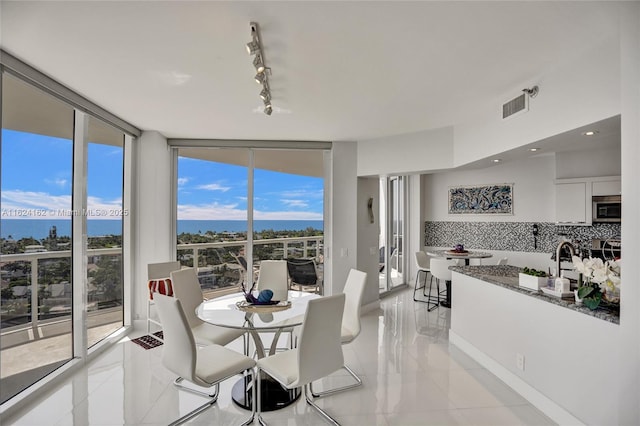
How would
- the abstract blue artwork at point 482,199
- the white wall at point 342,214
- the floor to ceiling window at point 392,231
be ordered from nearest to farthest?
the white wall at point 342,214
the abstract blue artwork at point 482,199
the floor to ceiling window at point 392,231

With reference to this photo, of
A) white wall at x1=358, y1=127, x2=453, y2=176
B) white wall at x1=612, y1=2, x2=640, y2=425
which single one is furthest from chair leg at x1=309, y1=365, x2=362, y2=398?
white wall at x1=358, y1=127, x2=453, y2=176

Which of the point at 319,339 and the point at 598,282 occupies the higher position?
the point at 598,282

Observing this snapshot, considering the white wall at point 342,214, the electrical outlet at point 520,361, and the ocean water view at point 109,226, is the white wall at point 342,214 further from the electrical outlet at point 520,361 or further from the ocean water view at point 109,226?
the electrical outlet at point 520,361

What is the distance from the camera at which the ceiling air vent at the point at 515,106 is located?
2.88 meters

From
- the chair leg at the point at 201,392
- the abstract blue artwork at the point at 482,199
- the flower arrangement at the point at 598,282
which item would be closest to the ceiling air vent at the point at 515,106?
the flower arrangement at the point at 598,282

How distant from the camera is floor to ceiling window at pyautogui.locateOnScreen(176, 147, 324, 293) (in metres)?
4.96

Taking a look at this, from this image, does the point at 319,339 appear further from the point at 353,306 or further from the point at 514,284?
the point at 514,284

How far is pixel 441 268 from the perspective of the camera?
5230mm

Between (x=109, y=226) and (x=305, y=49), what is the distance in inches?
130

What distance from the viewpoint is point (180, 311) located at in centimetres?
215

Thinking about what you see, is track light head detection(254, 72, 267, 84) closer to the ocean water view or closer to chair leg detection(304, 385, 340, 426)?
Result: the ocean water view

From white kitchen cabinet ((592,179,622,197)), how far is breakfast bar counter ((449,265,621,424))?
80.1 inches

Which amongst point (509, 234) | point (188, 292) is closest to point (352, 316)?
point (188, 292)

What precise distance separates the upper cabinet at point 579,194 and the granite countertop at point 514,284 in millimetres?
1884
